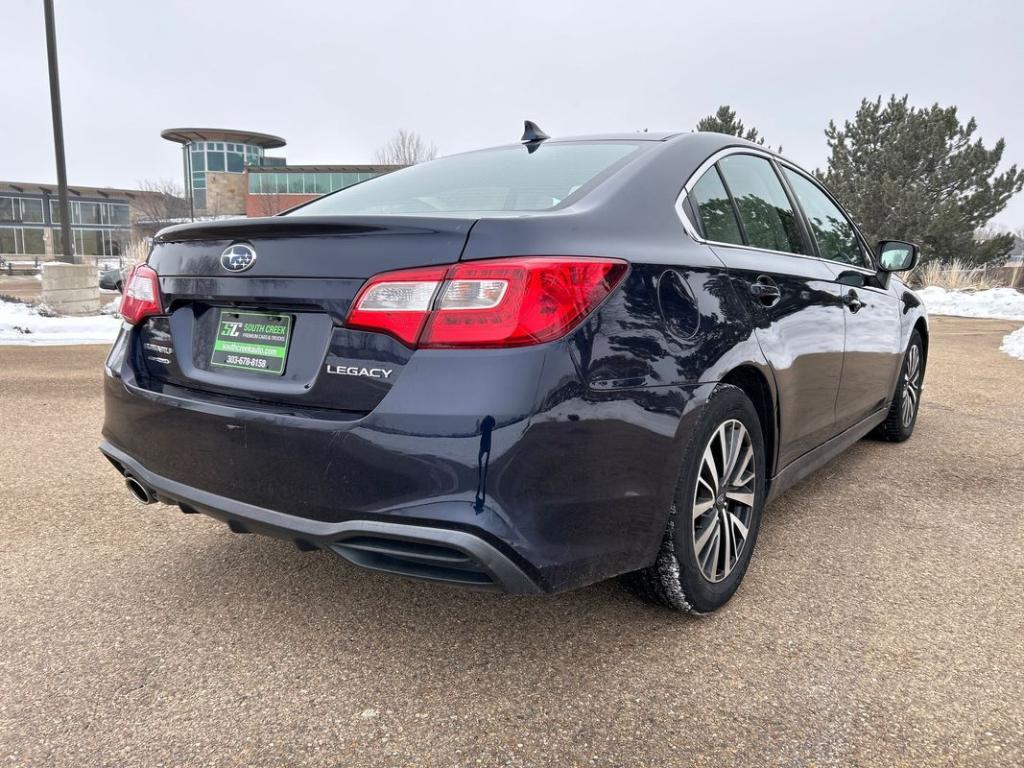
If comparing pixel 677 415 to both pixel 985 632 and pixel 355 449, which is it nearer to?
pixel 355 449

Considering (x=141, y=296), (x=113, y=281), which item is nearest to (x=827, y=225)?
(x=141, y=296)

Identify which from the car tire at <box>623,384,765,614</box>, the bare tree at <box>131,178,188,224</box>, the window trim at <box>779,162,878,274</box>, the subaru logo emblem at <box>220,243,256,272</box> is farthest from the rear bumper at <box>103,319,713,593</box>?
the bare tree at <box>131,178,188,224</box>

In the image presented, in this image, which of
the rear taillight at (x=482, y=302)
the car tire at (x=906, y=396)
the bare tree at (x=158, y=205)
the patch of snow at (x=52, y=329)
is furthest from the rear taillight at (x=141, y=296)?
the bare tree at (x=158, y=205)

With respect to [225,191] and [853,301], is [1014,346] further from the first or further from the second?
[225,191]

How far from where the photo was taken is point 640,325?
6.33 feet

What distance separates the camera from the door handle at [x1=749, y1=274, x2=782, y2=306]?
8.15 ft

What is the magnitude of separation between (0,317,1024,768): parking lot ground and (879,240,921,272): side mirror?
1.40m

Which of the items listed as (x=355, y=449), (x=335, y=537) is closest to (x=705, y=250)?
(x=355, y=449)

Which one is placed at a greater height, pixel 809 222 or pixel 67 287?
A: pixel 809 222

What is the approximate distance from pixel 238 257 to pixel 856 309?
8.81 ft

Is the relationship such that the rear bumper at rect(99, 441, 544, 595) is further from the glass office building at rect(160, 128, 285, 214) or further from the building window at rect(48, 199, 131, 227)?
the glass office building at rect(160, 128, 285, 214)

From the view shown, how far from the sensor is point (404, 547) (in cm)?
178

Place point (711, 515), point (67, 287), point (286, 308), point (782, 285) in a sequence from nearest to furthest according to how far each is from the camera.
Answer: point (286, 308) → point (711, 515) → point (782, 285) → point (67, 287)

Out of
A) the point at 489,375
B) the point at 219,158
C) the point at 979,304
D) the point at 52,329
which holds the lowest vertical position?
the point at 52,329
